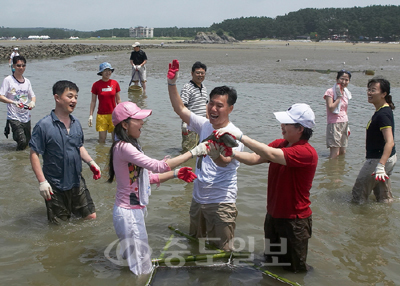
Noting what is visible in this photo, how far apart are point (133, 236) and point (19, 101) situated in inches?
244

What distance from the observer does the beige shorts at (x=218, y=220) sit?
14.0 ft

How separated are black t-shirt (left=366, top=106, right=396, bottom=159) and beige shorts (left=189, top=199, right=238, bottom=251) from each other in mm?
3031

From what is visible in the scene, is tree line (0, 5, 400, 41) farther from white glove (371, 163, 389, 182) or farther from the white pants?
the white pants

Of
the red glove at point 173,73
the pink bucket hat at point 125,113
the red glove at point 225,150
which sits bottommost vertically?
the red glove at point 225,150

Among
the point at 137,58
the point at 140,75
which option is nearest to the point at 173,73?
the point at 140,75

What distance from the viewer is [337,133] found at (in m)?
8.60

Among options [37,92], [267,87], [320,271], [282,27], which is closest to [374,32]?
[282,27]

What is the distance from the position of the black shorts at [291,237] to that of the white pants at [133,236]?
1383mm

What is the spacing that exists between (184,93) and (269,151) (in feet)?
14.6

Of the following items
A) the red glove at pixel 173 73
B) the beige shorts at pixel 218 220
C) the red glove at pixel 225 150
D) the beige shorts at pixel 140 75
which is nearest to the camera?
the red glove at pixel 225 150

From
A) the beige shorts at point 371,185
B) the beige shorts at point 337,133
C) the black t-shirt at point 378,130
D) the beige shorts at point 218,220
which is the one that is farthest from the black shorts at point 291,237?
the beige shorts at point 337,133

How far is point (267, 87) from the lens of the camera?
20547 millimetres

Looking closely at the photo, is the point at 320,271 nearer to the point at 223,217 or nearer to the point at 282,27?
the point at 223,217

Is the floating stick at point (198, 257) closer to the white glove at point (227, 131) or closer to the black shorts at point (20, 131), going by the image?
the white glove at point (227, 131)
